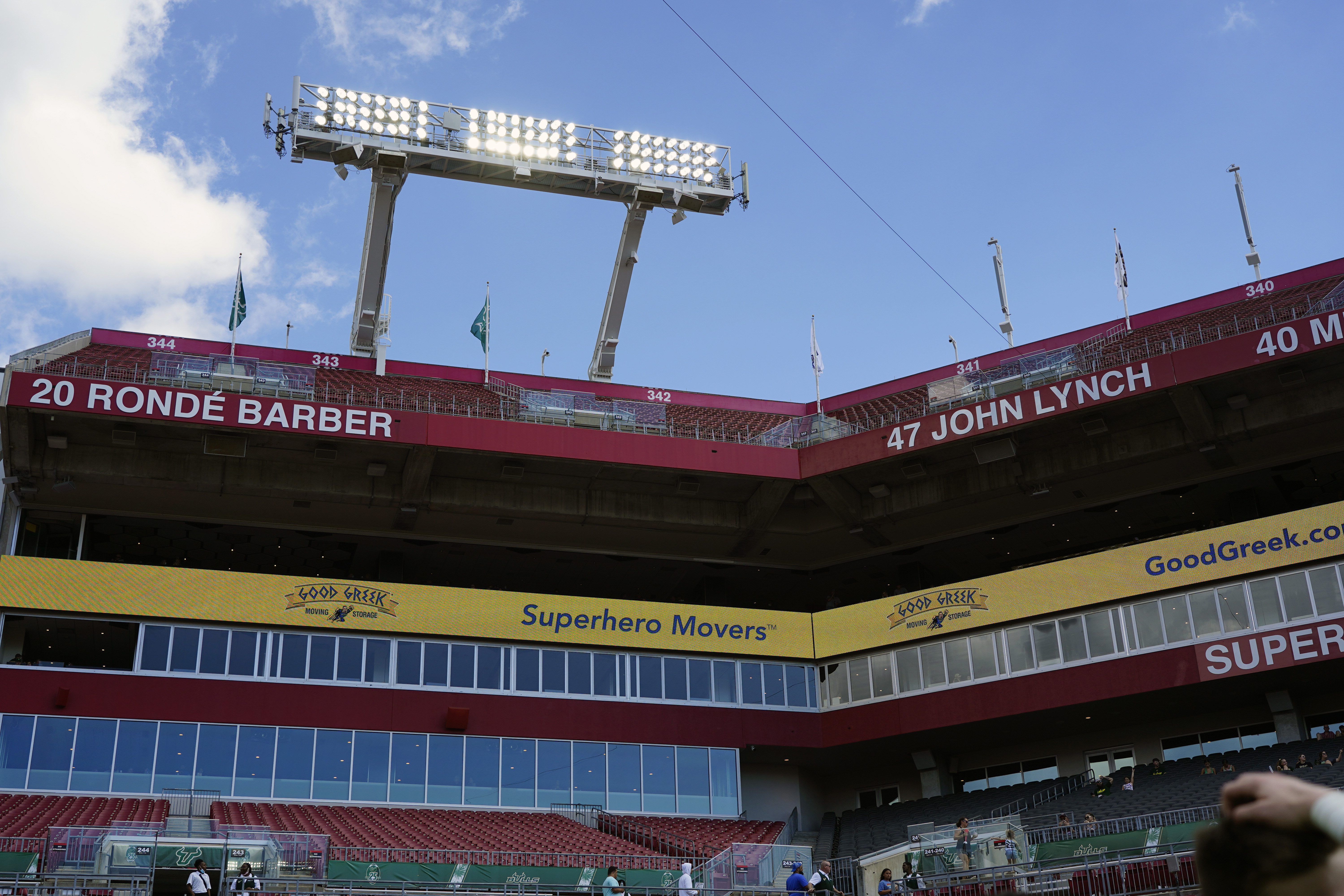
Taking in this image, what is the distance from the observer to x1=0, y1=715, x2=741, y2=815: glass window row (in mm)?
31688

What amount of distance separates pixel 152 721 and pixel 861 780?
22.2 metres

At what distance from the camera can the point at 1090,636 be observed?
3497 cm

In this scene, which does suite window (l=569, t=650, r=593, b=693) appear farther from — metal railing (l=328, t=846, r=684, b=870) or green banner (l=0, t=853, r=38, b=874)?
green banner (l=0, t=853, r=38, b=874)

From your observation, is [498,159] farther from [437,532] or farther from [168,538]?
[168,538]

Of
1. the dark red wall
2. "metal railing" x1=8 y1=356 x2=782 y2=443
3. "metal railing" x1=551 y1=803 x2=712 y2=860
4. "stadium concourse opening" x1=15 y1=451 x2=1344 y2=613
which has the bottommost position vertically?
"metal railing" x1=551 y1=803 x2=712 y2=860

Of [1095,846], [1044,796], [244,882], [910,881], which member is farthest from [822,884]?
[1044,796]

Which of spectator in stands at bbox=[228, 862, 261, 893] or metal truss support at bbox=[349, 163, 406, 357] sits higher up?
metal truss support at bbox=[349, 163, 406, 357]

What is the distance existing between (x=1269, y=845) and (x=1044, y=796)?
35.6 metres

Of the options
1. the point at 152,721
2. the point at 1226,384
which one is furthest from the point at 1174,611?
the point at 152,721

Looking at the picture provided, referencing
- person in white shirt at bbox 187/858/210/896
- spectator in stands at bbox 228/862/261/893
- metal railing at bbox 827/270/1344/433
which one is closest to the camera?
person in white shirt at bbox 187/858/210/896

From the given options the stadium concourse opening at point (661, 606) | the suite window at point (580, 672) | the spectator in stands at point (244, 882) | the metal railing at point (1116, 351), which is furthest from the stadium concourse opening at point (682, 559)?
the spectator in stands at point (244, 882)

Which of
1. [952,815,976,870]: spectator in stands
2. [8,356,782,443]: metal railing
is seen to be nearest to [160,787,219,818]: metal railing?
[8,356,782,443]: metal railing

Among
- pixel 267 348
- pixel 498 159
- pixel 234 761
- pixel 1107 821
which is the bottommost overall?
pixel 1107 821

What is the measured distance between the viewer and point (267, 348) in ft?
155
